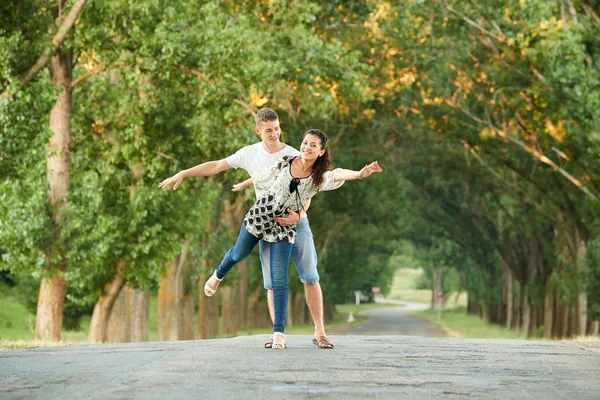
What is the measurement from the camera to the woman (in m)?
9.70

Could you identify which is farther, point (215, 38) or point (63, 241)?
point (215, 38)

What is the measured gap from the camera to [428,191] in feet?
169

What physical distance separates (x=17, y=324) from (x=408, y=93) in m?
27.3

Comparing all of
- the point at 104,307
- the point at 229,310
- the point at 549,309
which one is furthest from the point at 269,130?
the point at 549,309

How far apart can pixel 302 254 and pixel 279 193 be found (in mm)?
862

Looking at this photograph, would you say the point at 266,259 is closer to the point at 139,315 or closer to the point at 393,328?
the point at 139,315

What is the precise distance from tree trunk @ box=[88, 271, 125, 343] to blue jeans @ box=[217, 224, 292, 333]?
1544 centimetres

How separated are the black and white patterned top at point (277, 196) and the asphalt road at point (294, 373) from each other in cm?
107

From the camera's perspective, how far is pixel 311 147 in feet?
31.4


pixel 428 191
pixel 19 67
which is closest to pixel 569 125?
pixel 19 67

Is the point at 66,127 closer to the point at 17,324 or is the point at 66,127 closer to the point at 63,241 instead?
the point at 63,241

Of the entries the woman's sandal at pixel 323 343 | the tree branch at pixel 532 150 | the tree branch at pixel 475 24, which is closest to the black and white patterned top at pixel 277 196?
the woman's sandal at pixel 323 343

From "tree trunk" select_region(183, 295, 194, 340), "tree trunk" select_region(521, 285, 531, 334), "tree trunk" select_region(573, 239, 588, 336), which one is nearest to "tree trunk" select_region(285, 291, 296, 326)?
"tree trunk" select_region(521, 285, 531, 334)

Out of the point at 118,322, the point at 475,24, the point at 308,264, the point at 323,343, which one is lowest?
the point at 118,322
